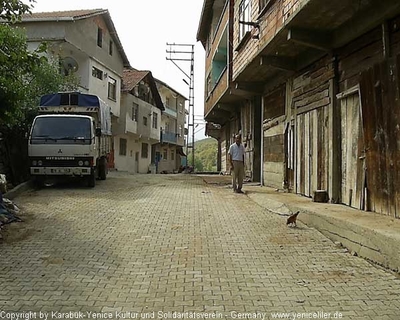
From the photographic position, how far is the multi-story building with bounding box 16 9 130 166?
23875 millimetres

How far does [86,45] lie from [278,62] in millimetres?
18041

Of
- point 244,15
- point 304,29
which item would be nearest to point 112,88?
point 244,15

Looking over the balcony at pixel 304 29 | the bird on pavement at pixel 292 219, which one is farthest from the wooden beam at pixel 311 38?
the bird on pavement at pixel 292 219

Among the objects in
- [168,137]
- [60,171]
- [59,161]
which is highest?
[168,137]

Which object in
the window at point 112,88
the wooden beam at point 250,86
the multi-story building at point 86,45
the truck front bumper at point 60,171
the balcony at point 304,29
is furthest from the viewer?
the window at point 112,88

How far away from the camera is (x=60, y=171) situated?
13414 mm

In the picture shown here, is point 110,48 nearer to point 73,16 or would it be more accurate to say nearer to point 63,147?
point 73,16

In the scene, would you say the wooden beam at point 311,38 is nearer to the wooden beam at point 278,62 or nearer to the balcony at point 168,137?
the wooden beam at point 278,62

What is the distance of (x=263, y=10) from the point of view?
10477 millimetres

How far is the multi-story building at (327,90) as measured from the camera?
7031mm

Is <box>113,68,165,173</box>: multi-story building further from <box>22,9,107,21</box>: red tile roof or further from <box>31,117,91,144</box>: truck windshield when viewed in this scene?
<box>31,117,91,144</box>: truck windshield

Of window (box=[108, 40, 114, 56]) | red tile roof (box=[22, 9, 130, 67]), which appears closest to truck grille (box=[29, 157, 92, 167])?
red tile roof (box=[22, 9, 130, 67])

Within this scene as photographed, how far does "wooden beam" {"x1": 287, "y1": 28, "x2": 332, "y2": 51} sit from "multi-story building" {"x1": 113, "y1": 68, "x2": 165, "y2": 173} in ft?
84.3

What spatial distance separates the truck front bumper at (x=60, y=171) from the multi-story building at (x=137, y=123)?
20.0m
